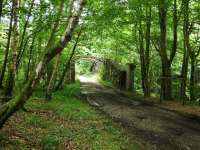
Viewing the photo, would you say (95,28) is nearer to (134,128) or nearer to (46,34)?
(46,34)

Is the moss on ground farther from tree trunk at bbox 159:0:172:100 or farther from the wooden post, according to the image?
the wooden post

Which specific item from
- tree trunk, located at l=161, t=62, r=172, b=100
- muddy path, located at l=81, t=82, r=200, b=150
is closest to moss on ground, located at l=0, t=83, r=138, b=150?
muddy path, located at l=81, t=82, r=200, b=150

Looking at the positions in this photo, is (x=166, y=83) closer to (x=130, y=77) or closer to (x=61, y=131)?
(x=130, y=77)

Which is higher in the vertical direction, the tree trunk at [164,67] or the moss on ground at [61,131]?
the tree trunk at [164,67]

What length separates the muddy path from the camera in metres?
8.72

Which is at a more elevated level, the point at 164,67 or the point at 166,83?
the point at 164,67

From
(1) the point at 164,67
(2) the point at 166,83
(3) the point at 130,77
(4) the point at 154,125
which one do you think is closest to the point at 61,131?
(4) the point at 154,125

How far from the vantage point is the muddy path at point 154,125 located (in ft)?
28.6

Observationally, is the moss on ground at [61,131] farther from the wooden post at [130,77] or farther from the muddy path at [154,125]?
the wooden post at [130,77]

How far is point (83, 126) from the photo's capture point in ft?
34.4

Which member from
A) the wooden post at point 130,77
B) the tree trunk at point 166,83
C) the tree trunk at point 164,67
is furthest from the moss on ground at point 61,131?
the wooden post at point 130,77

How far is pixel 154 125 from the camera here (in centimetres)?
1088

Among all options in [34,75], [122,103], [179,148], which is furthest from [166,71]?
[34,75]

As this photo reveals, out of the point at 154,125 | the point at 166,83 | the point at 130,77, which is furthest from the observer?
the point at 130,77
